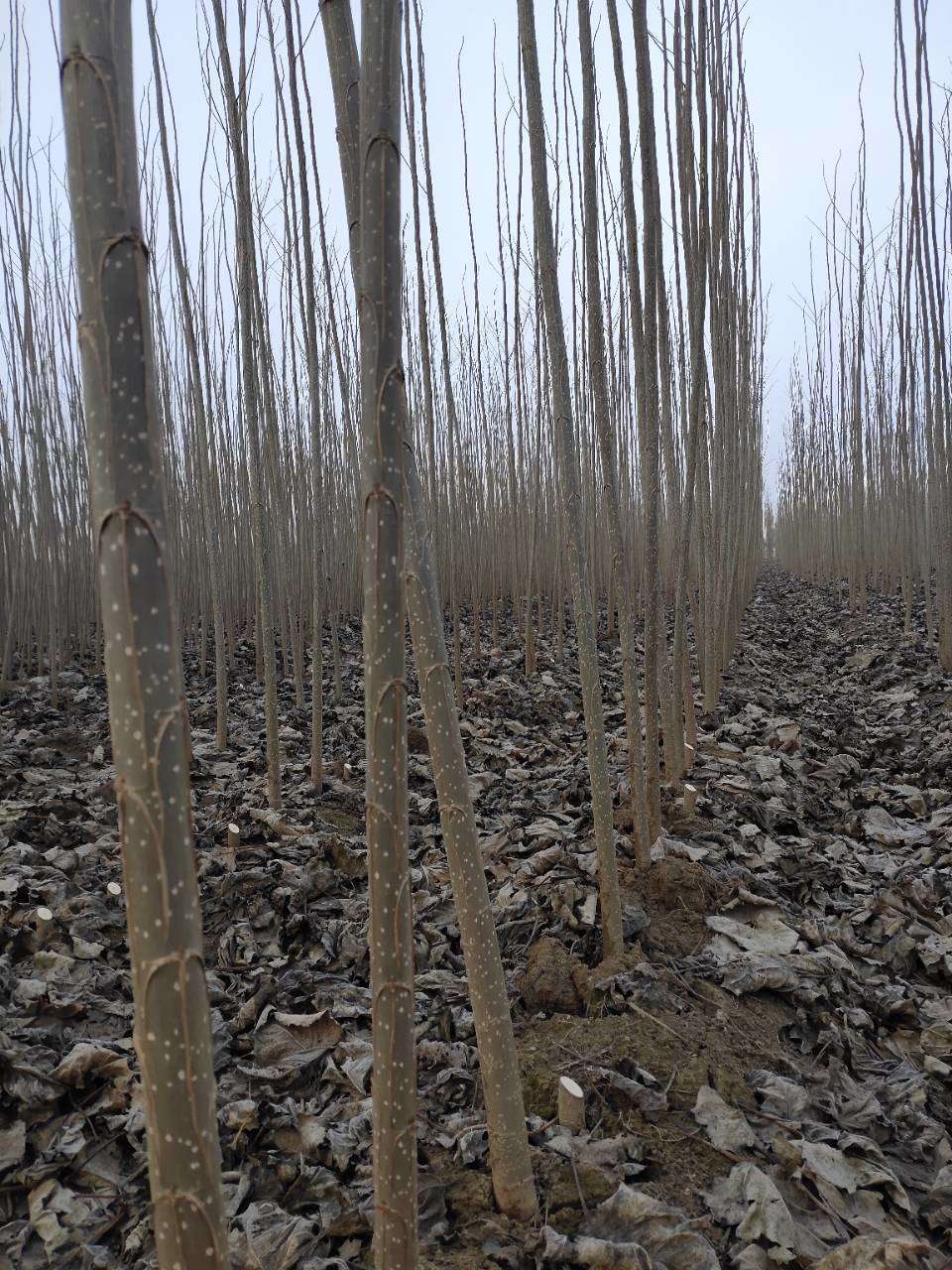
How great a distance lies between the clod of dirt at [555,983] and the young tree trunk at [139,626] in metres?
0.99

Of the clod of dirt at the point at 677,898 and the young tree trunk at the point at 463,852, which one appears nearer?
the young tree trunk at the point at 463,852

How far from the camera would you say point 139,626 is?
16.6 inches

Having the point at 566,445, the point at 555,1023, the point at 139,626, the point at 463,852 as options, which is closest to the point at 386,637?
the point at 139,626

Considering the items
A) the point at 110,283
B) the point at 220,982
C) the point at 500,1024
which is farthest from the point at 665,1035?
the point at 110,283

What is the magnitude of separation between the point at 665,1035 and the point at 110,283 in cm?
122

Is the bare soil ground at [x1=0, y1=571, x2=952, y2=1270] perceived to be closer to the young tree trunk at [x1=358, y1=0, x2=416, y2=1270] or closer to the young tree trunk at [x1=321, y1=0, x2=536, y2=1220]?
the young tree trunk at [x1=321, y1=0, x2=536, y2=1220]

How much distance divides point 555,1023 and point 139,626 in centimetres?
110

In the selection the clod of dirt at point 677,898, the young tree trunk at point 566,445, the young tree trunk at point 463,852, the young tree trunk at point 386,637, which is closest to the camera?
the young tree trunk at point 386,637

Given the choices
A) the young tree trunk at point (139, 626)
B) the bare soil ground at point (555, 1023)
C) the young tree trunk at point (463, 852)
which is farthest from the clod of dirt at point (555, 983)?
the young tree trunk at point (139, 626)

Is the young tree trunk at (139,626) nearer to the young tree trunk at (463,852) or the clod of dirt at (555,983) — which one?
the young tree trunk at (463,852)

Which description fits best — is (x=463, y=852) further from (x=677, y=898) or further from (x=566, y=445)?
(x=677, y=898)

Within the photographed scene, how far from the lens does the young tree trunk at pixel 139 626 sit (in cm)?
41

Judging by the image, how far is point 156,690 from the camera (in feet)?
1.40

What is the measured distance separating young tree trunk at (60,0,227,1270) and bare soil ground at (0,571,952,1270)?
1.99 feet
